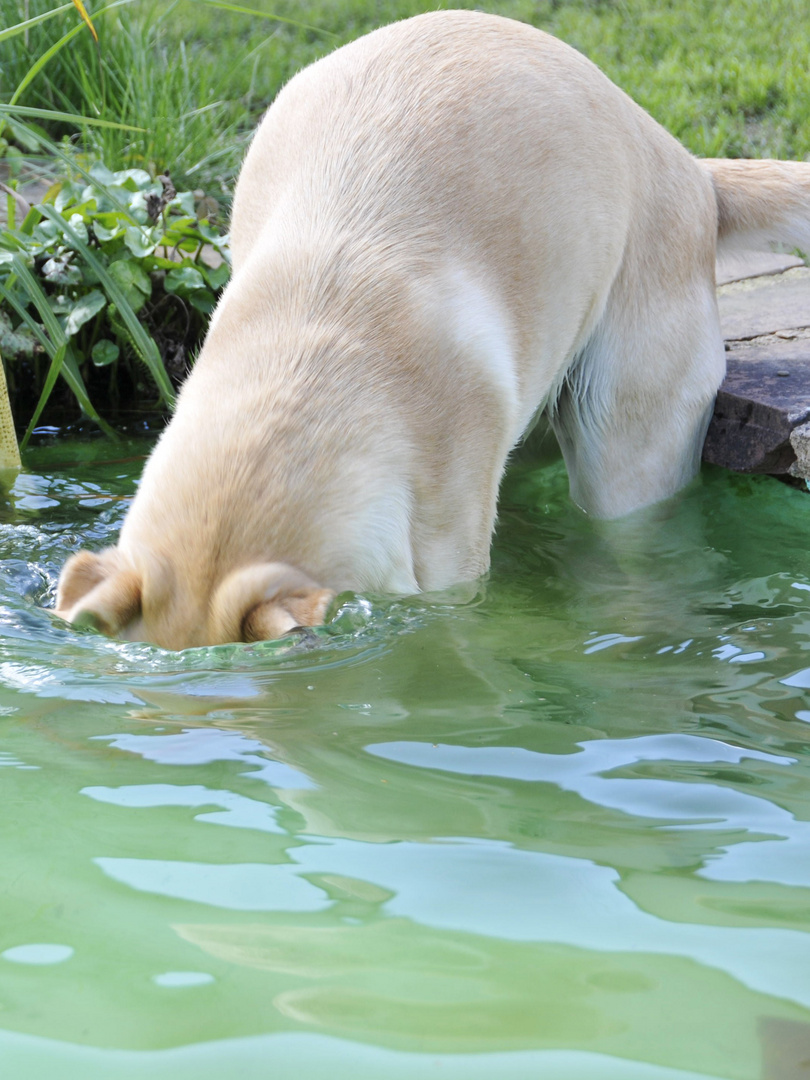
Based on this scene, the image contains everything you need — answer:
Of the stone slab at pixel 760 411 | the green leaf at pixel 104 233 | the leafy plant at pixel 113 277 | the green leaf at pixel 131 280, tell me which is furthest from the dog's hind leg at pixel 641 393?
the green leaf at pixel 104 233

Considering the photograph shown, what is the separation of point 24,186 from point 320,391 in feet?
13.3

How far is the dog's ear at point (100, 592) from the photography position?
2373 millimetres

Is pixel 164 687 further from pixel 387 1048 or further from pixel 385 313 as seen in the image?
pixel 387 1048

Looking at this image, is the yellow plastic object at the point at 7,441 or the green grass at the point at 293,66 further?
the green grass at the point at 293,66

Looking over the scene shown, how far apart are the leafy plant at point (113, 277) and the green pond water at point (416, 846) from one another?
1.83 meters

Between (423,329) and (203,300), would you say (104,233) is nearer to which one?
(203,300)

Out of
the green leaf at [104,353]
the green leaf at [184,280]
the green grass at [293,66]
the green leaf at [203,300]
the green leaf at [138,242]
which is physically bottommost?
the green leaf at [104,353]

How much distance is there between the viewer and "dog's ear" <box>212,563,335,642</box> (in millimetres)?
2258

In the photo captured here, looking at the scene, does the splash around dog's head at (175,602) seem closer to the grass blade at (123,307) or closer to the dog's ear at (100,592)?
the dog's ear at (100,592)

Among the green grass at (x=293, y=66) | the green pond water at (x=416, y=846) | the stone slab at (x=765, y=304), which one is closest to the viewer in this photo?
the green pond water at (x=416, y=846)

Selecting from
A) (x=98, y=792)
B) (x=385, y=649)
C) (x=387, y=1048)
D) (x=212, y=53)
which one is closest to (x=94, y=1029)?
(x=387, y=1048)

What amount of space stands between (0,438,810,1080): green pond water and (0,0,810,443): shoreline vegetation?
183 centimetres

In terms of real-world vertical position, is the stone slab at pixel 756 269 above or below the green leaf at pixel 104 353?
above

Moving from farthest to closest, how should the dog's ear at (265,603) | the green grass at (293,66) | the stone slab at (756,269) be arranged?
the green grass at (293,66)
the stone slab at (756,269)
the dog's ear at (265,603)
